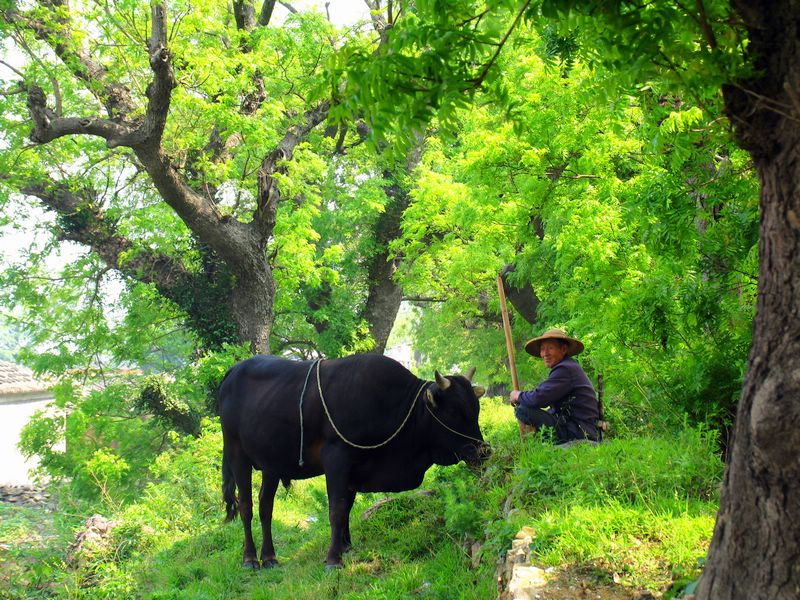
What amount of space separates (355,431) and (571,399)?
2.33 m

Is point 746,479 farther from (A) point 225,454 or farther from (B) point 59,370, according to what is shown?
(B) point 59,370

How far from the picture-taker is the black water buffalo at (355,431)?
7.96 metres

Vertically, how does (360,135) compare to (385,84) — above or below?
above

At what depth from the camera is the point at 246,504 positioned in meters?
9.06

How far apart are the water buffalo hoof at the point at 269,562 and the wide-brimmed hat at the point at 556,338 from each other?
3.78 metres

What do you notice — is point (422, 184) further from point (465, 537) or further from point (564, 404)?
point (465, 537)

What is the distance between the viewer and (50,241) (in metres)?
19.4

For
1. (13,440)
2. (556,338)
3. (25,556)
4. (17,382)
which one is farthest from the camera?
(17,382)

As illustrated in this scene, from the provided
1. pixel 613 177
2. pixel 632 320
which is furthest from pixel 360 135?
pixel 632 320

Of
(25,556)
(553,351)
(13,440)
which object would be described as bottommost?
(13,440)

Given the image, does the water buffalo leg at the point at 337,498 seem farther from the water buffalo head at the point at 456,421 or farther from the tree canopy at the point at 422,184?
the tree canopy at the point at 422,184

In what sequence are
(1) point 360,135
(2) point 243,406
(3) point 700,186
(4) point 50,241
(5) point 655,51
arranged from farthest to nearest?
(1) point 360,135 < (4) point 50,241 < (2) point 243,406 < (3) point 700,186 < (5) point 655,51

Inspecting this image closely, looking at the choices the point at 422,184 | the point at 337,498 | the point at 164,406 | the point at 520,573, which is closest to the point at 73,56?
the point at 422,184

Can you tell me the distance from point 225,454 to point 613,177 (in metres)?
7.26
